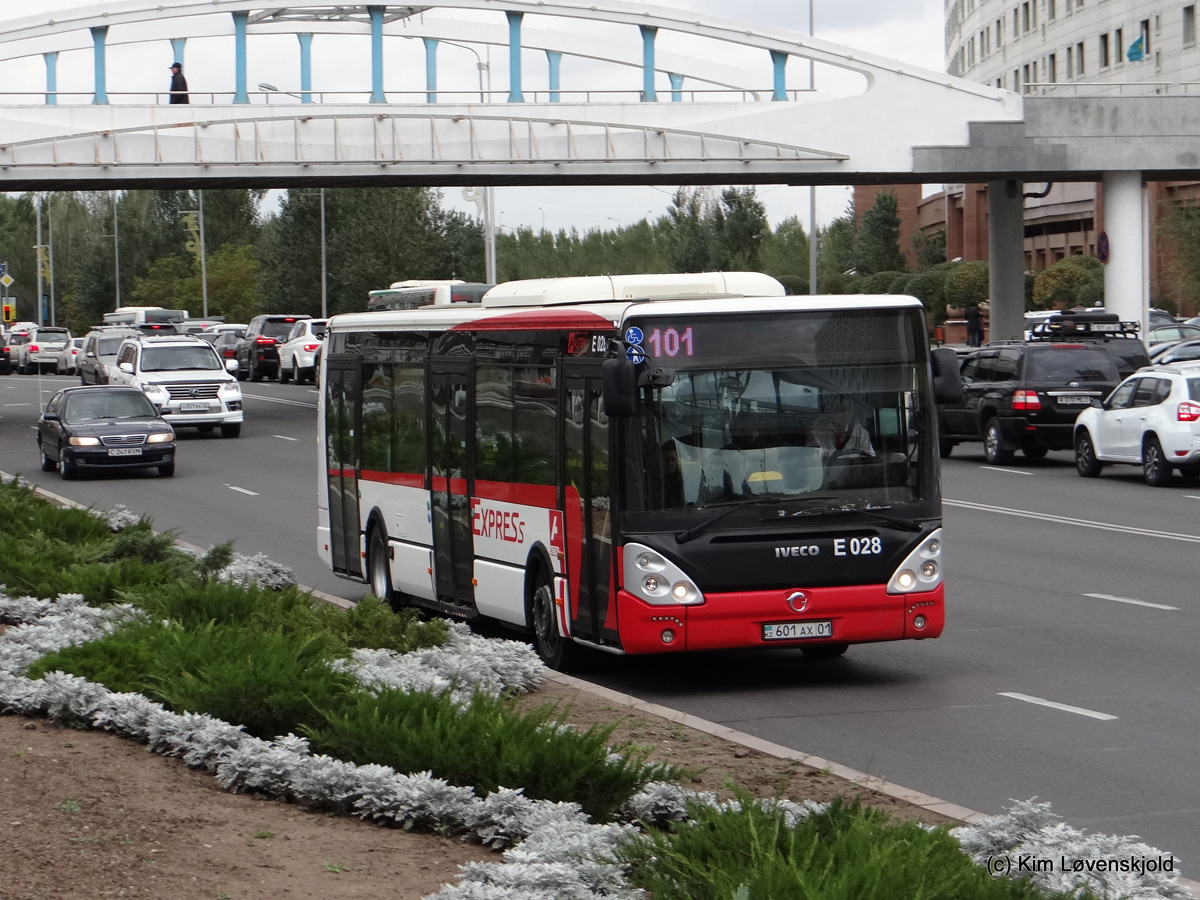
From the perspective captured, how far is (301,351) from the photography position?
61500mm

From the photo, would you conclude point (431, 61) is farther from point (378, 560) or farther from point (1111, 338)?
point (378, 560)

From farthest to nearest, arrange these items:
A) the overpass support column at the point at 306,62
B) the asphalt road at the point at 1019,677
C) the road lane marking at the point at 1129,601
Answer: the overpass support column at the point at 306,62 < the road lane marking at the point at 1129,601 < the asphalt road at the point at 1019,677

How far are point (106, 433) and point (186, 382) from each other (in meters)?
8.40

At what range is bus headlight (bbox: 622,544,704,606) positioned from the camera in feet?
35.4

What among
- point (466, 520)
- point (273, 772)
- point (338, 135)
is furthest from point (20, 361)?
point (273, 772)

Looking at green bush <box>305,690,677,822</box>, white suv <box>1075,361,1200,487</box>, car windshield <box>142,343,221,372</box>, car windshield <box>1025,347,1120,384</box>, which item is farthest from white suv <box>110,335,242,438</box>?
green bush <box>305,690,677,822</box>

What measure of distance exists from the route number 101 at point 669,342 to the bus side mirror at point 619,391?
440 millimetres

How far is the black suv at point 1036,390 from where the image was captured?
29281mm

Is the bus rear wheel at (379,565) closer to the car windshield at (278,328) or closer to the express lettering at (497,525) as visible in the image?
the express lettering at (497,525)

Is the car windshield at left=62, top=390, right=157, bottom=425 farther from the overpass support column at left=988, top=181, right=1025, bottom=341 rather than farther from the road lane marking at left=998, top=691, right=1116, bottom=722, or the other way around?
the overpass support column at left=988, top=181, right=1025, bottom=341

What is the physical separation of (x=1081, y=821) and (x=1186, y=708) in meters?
2.89

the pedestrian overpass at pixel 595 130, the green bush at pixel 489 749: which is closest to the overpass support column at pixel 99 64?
the pedestrian overpass at pixel 595 130

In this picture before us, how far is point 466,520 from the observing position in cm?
1327

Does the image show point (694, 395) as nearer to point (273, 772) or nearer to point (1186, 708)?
point (1186, 708)
